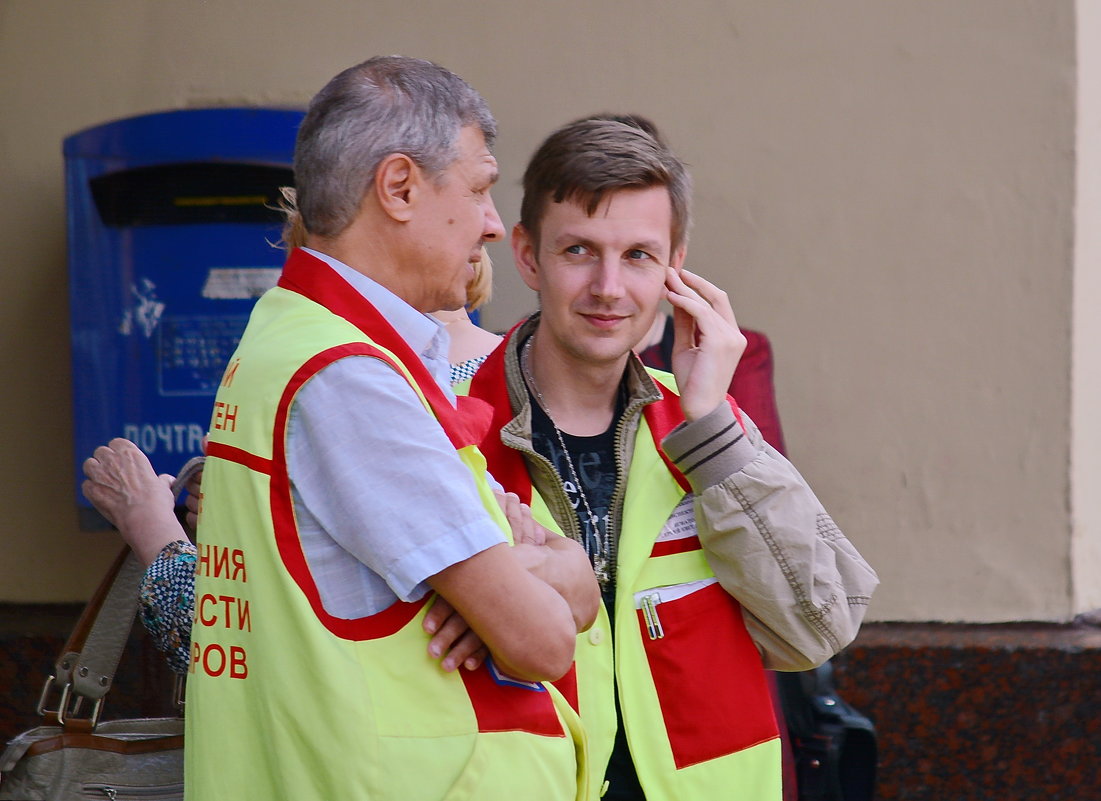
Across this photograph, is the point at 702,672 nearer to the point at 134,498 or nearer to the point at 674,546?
the point at 674,546

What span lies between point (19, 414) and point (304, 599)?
282 centimetres

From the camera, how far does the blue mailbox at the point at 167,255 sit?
3.25 meters

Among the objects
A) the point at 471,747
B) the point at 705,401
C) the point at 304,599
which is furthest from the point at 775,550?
the point at 304,599

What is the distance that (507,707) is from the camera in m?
1.41

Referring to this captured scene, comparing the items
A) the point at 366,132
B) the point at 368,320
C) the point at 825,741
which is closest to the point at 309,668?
the point at 368,320

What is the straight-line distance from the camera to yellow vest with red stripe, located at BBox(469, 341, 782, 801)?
1881mm

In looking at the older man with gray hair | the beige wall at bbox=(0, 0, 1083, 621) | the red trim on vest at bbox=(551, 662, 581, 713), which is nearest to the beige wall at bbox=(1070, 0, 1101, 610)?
the beige wall at bbox=(0, 0, 1083, 621)

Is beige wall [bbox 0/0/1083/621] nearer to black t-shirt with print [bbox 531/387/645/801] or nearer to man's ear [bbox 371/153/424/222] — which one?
black t-shirt with print [bbox 531/387/645/801]

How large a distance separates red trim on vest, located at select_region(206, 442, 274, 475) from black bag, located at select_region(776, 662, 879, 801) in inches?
68.5

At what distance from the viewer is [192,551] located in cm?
197

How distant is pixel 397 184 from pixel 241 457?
1.24ft

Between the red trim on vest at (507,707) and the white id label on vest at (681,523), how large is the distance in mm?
564

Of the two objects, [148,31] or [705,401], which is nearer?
[705,401]

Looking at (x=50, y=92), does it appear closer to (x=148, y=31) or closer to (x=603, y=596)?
(x=148, y=31)
